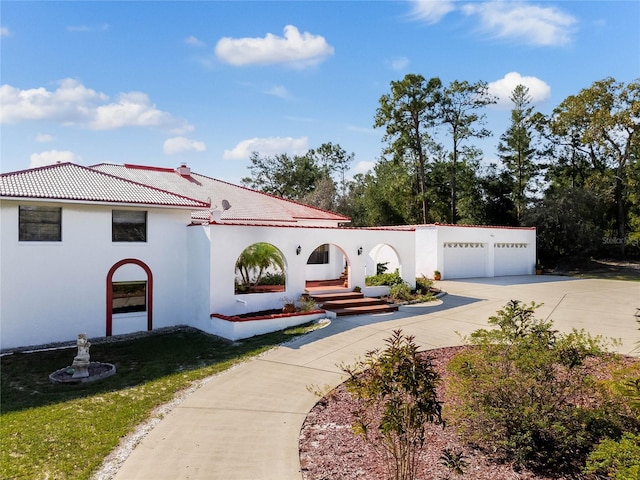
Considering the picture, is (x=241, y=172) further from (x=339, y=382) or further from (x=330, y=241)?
(x=339, y=382)

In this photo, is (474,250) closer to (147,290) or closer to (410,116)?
(410,116)

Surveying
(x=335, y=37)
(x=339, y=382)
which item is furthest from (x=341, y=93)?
(x=339, y=382)

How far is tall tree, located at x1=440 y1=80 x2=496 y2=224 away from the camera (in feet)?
126

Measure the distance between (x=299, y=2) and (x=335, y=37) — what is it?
1.79m

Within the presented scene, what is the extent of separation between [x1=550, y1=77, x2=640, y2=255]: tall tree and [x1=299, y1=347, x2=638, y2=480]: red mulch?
32828mm

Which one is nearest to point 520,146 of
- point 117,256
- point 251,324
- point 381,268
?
point 381,268

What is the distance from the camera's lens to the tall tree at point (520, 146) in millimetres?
38000

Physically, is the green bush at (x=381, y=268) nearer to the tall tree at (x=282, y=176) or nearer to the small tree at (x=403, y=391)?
the small tree at (x=403, y=391)

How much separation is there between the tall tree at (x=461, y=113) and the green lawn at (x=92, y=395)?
103ft

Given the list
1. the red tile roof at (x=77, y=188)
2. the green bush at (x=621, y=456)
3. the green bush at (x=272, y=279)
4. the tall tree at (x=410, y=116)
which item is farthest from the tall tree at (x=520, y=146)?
the green bush at (x=621, y=456)

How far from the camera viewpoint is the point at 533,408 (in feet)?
17.9

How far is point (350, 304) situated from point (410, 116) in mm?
27374

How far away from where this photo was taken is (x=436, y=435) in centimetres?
614

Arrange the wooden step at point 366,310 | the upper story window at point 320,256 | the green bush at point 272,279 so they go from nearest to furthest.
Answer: the wooden step at point 366,310
the green bush at point 272,279
the upper story window at point 320,256
